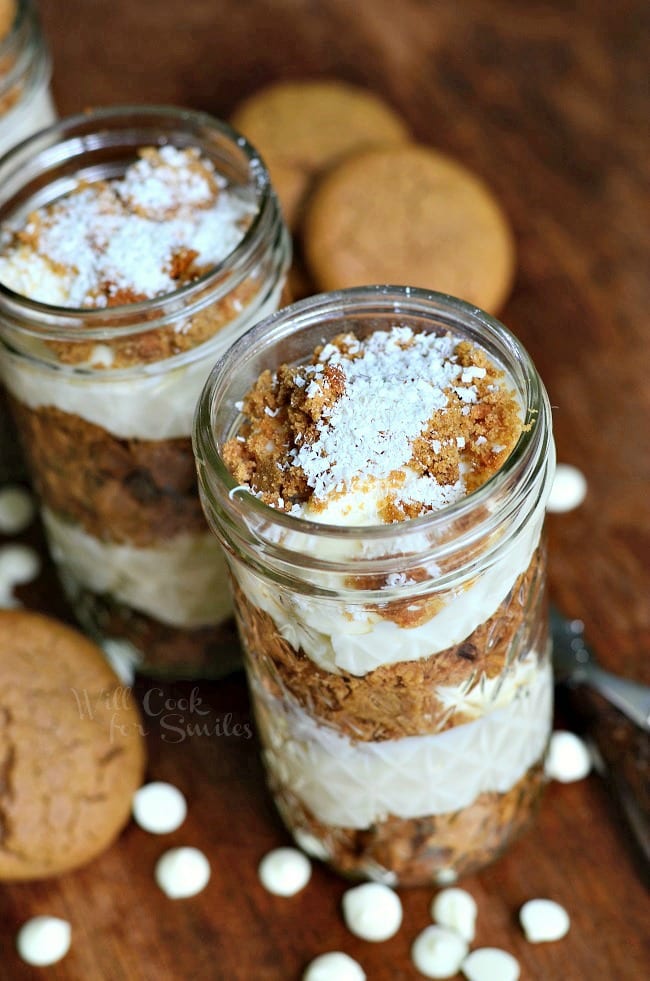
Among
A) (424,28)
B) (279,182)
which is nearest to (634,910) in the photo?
(279,182)

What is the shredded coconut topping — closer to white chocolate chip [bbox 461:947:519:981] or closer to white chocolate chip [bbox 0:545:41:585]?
white chocolate chip [bbox 0:545:41:585]

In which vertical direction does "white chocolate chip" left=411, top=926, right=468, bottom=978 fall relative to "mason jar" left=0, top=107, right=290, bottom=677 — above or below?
below

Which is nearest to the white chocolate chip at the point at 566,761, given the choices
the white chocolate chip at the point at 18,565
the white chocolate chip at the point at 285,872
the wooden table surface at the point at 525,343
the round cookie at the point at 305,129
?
the wooden table surface at the point at 525,343

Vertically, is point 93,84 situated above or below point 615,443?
above

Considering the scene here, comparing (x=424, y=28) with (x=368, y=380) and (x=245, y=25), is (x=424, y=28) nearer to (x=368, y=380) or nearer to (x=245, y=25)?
(x=245, y=25)

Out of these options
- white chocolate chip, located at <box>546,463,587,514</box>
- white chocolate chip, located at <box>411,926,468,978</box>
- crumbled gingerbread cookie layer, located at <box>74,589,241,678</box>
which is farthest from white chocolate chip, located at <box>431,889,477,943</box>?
white chocolate chip, located at <box>546,463,587,514</box>

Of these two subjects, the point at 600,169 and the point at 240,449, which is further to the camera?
the point at 600,169
